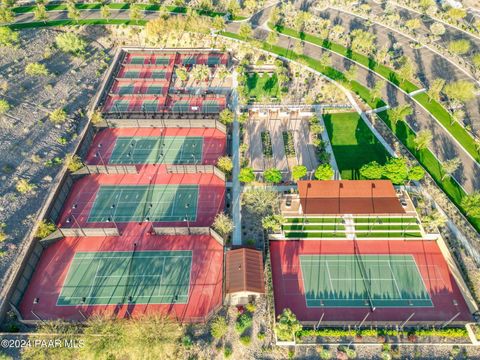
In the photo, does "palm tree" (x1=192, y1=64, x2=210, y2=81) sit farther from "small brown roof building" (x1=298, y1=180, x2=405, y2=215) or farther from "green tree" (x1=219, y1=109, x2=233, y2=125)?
"small brown roof building" (x1=298, y1=180, x2=405, y2=215)

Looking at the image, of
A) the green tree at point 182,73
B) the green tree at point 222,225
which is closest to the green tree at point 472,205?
the green tree at point 222,225

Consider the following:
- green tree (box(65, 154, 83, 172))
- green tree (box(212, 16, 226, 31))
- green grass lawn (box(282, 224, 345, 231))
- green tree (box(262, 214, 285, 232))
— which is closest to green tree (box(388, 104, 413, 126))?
green grass lawn (box(282, 224, 345, 231))

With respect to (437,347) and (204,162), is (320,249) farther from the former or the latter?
(204,162)

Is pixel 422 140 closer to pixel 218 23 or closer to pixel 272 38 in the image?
pixel 272 38

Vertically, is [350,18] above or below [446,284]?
above

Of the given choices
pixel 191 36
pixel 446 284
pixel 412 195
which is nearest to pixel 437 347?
pixel 446 284

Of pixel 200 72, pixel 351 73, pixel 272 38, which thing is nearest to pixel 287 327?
pixel 351 73

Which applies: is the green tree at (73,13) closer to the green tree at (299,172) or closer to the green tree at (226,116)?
the green tree at (226,116)
